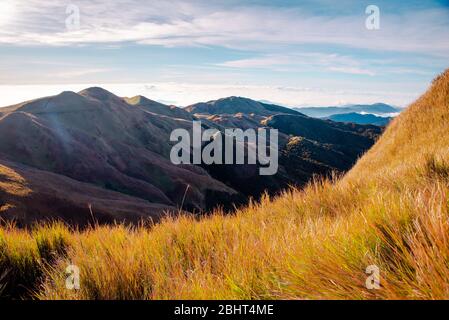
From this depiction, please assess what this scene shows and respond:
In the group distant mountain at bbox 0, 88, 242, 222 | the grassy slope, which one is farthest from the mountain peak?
the grassy slope

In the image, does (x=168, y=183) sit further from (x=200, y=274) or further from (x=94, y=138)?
(x=200, y=274)

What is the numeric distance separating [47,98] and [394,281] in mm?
112026

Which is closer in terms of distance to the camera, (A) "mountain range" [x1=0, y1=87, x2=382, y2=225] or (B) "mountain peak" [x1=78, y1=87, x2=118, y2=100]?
(A) "mountain range" [x1=0, y1=87, x2=382, y2=225]

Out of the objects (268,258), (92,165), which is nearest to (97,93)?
(92,165)

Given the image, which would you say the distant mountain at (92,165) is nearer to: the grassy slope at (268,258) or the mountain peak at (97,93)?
the mountain peak at (97,93)

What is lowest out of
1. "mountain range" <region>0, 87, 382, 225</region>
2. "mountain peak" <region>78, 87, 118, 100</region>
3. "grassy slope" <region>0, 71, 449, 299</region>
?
"mountain range" <region>0, 87, 382, 225</region>

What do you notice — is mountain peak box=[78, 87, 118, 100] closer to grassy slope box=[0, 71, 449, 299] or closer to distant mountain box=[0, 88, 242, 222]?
distant mountain box=[0, 88, 242, 222]

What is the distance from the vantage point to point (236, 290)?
2840 millimetres

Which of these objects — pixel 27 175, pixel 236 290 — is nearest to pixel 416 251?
pixel 236 290

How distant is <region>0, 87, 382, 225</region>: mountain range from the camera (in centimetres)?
4553

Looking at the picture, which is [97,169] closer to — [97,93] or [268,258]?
[97,93]

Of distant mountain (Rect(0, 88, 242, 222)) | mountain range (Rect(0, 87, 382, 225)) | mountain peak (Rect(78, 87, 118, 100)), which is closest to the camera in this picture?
mountain range (Rect(0, 87, 382, 225))

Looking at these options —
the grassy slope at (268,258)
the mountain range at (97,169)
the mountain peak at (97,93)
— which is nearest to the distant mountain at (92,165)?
the mountain range at (97,169)

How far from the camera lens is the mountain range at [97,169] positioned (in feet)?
149
